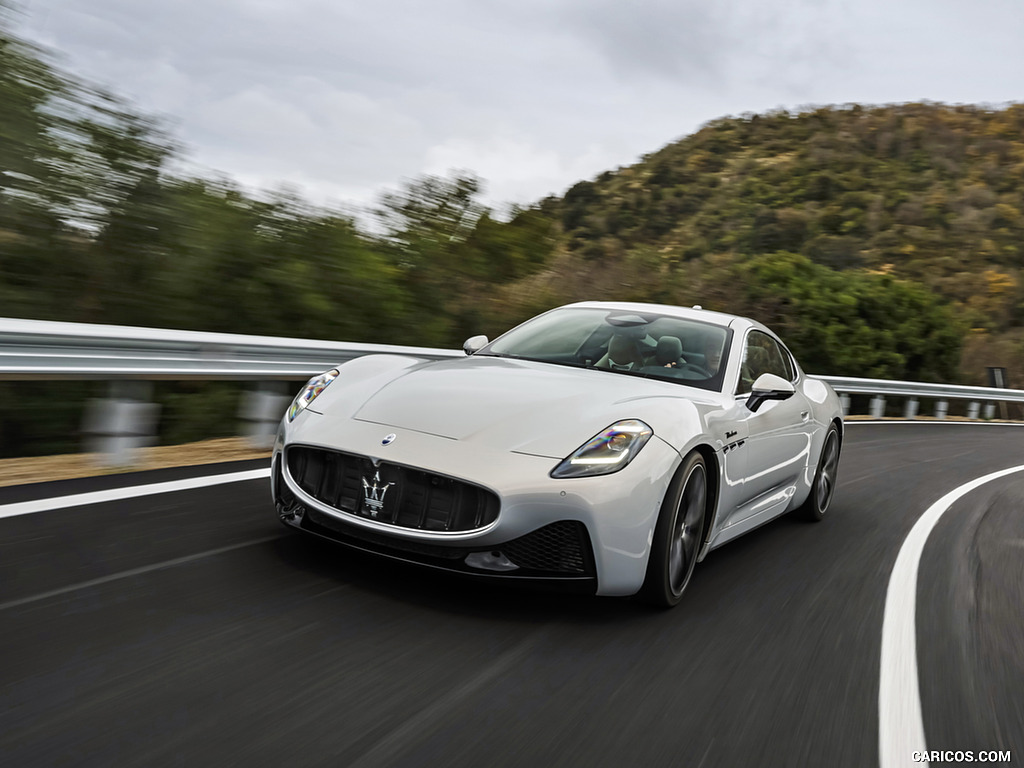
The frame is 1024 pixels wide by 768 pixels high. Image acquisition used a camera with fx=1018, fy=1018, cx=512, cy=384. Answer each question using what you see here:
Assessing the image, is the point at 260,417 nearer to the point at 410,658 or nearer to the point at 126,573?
the point at 126,573

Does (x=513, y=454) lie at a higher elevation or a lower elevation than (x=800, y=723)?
higher

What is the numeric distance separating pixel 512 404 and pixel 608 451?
19.5 inches

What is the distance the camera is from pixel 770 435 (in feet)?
17.6

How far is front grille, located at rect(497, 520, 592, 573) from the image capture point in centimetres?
373

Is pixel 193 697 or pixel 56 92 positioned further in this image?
pixel 56 92

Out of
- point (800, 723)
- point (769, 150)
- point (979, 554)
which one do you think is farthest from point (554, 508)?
point (769, 150)

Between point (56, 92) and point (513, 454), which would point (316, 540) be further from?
point (56, 92)

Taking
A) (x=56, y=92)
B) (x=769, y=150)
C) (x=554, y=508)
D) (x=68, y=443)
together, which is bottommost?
(x=68, y=443)

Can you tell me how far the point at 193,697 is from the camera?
113 inches

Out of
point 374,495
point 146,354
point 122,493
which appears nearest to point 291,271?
point 146,354

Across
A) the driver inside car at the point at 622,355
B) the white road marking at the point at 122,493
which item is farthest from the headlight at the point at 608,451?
the white road marking at the point at 122,493

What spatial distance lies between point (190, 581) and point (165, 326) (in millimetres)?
5660

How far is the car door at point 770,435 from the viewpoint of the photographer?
5078 mm

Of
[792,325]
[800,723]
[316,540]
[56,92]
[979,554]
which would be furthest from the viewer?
[792,325]
